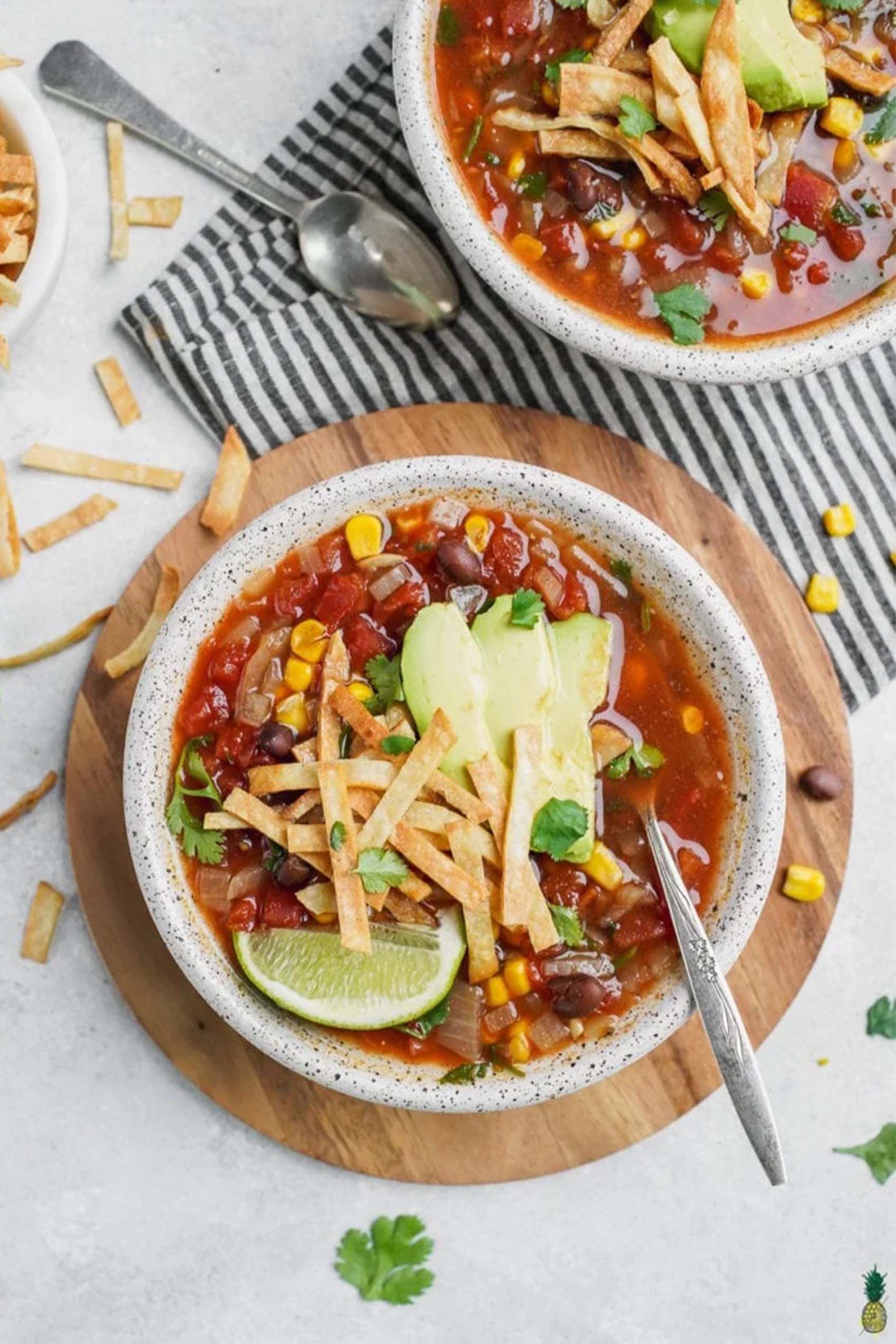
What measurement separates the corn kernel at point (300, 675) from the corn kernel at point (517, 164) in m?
1.34

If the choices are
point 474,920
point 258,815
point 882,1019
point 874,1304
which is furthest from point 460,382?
point 874,1304

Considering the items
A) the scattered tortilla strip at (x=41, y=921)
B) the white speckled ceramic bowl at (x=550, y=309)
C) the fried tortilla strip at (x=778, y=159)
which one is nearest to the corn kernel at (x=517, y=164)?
the white speckled ceramic bowl at (x=550, y=309)

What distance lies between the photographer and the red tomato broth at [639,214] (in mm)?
3340

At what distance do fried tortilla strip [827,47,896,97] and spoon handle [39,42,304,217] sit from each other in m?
1.45

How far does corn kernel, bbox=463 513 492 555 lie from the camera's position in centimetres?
326

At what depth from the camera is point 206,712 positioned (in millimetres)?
3209

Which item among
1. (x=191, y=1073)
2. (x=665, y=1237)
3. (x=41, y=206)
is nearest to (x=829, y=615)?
(x=665, y=1237)

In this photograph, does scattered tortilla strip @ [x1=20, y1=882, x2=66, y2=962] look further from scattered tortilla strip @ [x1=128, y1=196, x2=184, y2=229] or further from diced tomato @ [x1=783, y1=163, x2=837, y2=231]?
diced tomato @ [x1=783, y1=163, x2=837, y2=231]

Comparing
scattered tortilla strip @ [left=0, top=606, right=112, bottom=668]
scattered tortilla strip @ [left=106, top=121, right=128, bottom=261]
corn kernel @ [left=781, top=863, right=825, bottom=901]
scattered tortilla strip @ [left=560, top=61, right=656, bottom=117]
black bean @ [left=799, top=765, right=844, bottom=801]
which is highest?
scattered tortilla strip @ [left=106, top=121, right=128, bottom=261]

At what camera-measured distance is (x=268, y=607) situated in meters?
3.26

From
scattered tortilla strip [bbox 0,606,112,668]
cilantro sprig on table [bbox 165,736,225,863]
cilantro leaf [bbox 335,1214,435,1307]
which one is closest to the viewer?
cilantro sprig on table [bbox 165,736,225,863]

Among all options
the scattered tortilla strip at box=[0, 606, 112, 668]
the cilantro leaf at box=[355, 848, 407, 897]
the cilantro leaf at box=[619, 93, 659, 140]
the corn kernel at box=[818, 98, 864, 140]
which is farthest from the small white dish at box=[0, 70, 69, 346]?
the corn kernel at box=[818, 98, 864, 140]

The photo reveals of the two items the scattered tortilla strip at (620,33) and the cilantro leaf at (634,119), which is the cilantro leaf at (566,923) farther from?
the scattered tortilla strip at (620,33)

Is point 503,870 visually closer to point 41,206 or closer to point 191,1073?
point 191,1073
